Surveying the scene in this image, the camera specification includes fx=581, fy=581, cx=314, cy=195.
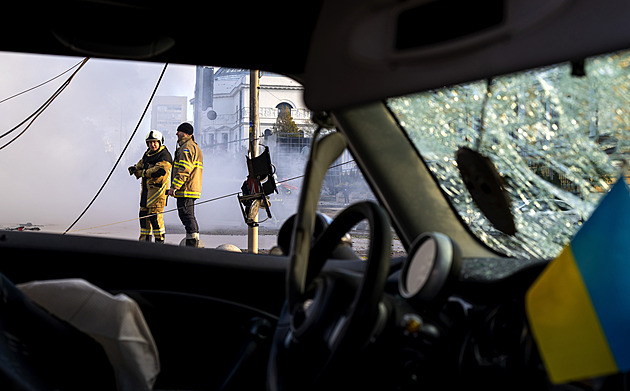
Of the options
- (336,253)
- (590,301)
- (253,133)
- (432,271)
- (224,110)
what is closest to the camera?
(590,301)

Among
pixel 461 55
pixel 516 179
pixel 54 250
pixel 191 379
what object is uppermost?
pixel 461 55

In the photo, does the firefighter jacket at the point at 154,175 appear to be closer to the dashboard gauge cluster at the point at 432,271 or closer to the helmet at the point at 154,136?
the helmet at the point at 154,136

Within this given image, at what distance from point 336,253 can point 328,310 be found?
778 millimetres

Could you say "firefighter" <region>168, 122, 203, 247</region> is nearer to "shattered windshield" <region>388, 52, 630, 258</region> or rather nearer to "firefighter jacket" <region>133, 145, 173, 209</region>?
"firefighter jacket" <region>133, 145, 173, 209</region>

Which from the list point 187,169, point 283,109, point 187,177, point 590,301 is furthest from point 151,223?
point 283,109

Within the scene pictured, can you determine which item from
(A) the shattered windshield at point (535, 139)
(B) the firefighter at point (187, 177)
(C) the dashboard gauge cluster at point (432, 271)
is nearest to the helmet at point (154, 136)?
(B) the firefighter at point (187, 177)

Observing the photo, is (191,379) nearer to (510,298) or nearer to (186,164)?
(510,298)

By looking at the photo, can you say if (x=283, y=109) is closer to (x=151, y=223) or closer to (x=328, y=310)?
(x=151, y=223)

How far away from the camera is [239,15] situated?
1.30m

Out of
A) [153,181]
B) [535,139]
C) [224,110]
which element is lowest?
[153,181]

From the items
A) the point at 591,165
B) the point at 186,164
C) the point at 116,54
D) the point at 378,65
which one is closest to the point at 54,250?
the point at 116,54

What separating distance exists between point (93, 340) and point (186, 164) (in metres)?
6.16

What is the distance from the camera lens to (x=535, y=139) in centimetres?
130

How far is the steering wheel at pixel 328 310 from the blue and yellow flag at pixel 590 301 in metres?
0.29
